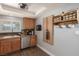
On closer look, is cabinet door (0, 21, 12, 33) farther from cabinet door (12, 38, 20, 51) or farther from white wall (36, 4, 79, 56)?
white wall (36, 4, 79, 56)

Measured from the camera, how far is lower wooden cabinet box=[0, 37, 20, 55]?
3587 millimetres

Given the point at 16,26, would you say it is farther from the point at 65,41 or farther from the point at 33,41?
the point at 65,41

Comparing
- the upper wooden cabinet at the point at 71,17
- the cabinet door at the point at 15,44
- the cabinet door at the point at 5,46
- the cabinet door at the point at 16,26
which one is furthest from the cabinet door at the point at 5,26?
the upper wooden cabinet at the point at 71,17

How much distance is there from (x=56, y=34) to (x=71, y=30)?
2.72ft

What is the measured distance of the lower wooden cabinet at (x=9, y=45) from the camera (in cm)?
359

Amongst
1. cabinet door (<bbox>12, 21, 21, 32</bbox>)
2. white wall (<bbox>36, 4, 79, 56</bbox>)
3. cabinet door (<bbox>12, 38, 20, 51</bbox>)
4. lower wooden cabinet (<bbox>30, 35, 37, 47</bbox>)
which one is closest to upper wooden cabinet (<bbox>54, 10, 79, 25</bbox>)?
white wall (<bbox>36, 4, 79, 56</bbox>)

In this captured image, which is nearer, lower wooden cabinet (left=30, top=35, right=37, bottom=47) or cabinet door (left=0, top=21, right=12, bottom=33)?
cabinet door (left=0, top=21, right=12, bottom=33)

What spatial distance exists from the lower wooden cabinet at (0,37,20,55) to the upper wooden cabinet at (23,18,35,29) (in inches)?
41.5

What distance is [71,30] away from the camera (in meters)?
2.40

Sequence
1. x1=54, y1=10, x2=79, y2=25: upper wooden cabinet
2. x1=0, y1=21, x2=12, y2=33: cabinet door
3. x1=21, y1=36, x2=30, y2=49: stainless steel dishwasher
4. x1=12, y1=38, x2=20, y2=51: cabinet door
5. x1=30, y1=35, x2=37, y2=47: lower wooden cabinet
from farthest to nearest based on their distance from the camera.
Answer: x1=30, y1=35, x2=37, y2=47: lower wooden cabinet, x1=21, y1=36, x2=30, y2=49: stainless steel dishwasher, x1=0, y1=21, x2=12, y2=33: cabinet door, x1=12, y1=38, x2=20, y2=51: cabinet door, x1=54, y1=10, x2=79, y2=25: upper wooden cabinet

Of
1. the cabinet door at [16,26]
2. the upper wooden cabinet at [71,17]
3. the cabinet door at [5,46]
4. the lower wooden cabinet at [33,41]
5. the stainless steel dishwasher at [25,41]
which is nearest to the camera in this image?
the upper wooden cabinet at [71,17]

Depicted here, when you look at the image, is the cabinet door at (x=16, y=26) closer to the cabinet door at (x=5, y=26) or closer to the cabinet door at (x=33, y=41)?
the cabinet door at (x=5, y=26)

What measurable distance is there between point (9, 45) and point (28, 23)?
178 cm

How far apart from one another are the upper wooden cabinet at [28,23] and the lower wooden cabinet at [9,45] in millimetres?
1054
